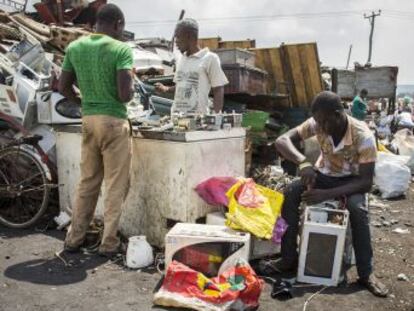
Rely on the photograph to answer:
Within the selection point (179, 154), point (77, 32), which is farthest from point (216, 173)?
point (77, 32)

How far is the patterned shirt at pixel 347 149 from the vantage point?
372 centimetres

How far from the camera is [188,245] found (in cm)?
357

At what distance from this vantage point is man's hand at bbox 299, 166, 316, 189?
12.7ft

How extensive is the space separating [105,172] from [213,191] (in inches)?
37.9

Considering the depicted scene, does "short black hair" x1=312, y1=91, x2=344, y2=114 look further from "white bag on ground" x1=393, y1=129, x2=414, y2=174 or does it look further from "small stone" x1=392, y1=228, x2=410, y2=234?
"white bag on ground" x1=393, y1=129, x2=414, y2=174

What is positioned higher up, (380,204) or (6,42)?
(6,42)

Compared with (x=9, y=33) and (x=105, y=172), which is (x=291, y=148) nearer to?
(x=105, y=172)

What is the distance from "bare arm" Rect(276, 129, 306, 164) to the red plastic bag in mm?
1151

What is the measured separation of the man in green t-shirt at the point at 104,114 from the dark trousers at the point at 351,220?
4.78 feet

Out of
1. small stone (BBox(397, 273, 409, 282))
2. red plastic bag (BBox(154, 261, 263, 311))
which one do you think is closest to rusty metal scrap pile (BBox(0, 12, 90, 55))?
red plastic bag (BBox(154, 261, 263, 311))

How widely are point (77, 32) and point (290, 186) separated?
5.05m

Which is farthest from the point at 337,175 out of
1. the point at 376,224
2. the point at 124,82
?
the point at 376,224

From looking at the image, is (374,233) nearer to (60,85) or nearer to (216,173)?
(216,173)

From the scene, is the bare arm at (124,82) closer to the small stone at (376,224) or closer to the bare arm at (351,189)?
the bare arm at (351,189)
